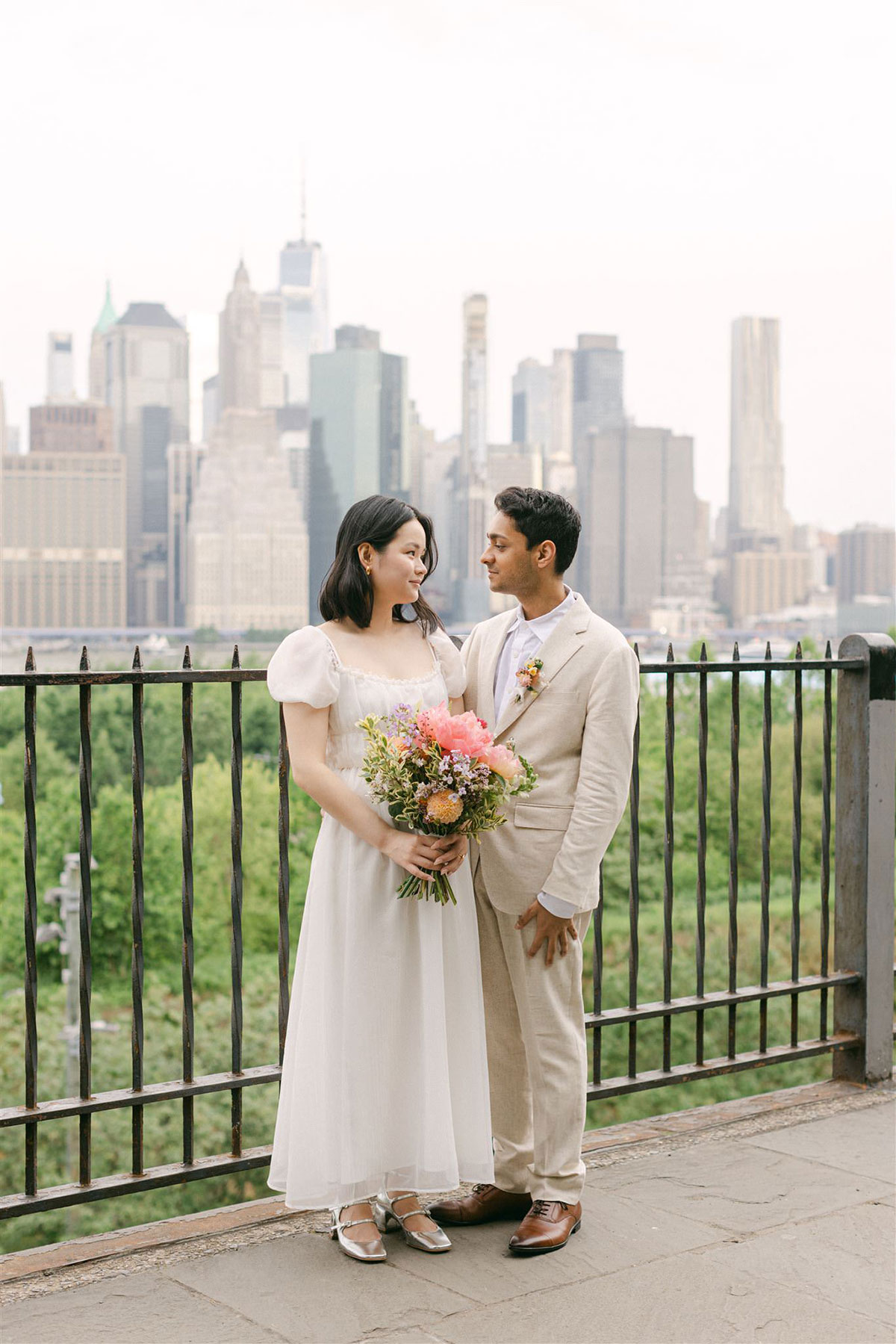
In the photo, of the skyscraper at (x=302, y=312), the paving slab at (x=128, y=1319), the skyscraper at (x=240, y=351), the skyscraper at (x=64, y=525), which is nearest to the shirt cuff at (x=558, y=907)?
the paving slab at (x=128, y=1319)

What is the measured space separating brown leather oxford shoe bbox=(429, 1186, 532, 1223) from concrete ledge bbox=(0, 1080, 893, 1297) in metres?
0.29

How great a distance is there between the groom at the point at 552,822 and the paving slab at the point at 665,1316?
0.24 meters

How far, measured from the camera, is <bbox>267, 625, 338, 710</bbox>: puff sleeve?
118 inches

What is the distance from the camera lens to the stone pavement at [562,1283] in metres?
2.77

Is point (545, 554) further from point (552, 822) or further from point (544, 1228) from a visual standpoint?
point (544, 1228)

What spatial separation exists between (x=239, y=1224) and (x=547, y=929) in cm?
105

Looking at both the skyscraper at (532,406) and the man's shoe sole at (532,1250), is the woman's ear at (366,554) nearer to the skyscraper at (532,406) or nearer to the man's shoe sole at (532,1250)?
the man's shoe sole at (532,1250)

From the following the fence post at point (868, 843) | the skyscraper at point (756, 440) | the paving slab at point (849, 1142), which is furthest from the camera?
the skyscraper at point (756, 440)

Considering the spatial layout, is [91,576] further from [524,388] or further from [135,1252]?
[135,1252]

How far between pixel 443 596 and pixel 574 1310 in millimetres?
92501

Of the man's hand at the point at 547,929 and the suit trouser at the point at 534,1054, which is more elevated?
the man's hand at the point at 547,929

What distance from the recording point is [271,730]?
2349 inches

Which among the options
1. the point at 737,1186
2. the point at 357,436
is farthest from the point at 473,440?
the point at 737,1186

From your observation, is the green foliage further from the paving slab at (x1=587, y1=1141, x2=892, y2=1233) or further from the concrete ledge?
the paving slab at (x1=587, y1=1141, x2=892, y2=1233)
